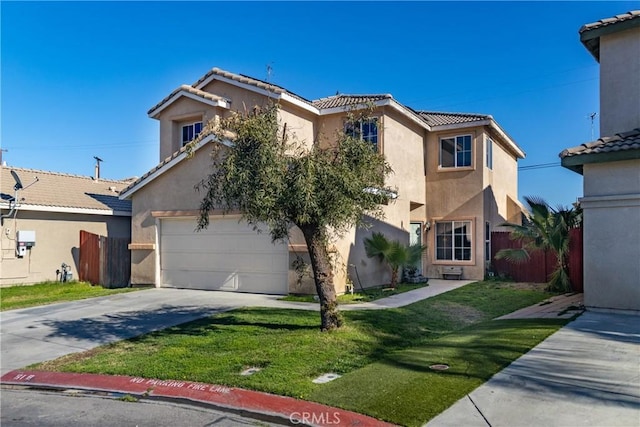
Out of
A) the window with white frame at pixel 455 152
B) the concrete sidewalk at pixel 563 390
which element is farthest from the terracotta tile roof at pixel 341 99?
the concrete sidewalk at pixel 563 390

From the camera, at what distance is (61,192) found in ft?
65.7

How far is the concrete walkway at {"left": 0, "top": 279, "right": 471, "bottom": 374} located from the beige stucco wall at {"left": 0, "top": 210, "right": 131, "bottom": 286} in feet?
15.9

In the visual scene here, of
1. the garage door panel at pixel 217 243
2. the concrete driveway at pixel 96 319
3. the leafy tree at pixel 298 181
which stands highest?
the leafy tree at pixel 298 181

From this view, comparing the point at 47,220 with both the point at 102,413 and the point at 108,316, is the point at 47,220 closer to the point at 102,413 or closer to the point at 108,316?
the point at 108,316

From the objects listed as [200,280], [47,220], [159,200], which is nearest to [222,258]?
[200,280]

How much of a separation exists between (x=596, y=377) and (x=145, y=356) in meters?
6.95

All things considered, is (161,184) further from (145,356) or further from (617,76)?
(617,76)

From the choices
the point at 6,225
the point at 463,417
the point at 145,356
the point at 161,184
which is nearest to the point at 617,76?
the point at 463,417

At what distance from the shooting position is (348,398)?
5.94 m

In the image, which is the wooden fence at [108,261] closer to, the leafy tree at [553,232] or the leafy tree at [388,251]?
the leafy tree at [388,251]

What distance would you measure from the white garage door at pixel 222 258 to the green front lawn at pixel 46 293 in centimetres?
181

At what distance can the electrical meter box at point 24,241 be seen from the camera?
17.3 meters

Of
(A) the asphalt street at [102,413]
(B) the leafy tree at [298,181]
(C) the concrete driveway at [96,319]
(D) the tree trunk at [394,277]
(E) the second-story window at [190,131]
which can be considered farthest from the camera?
(E) the second-story window at [190,131]

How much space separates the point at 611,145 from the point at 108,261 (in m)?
16.3
